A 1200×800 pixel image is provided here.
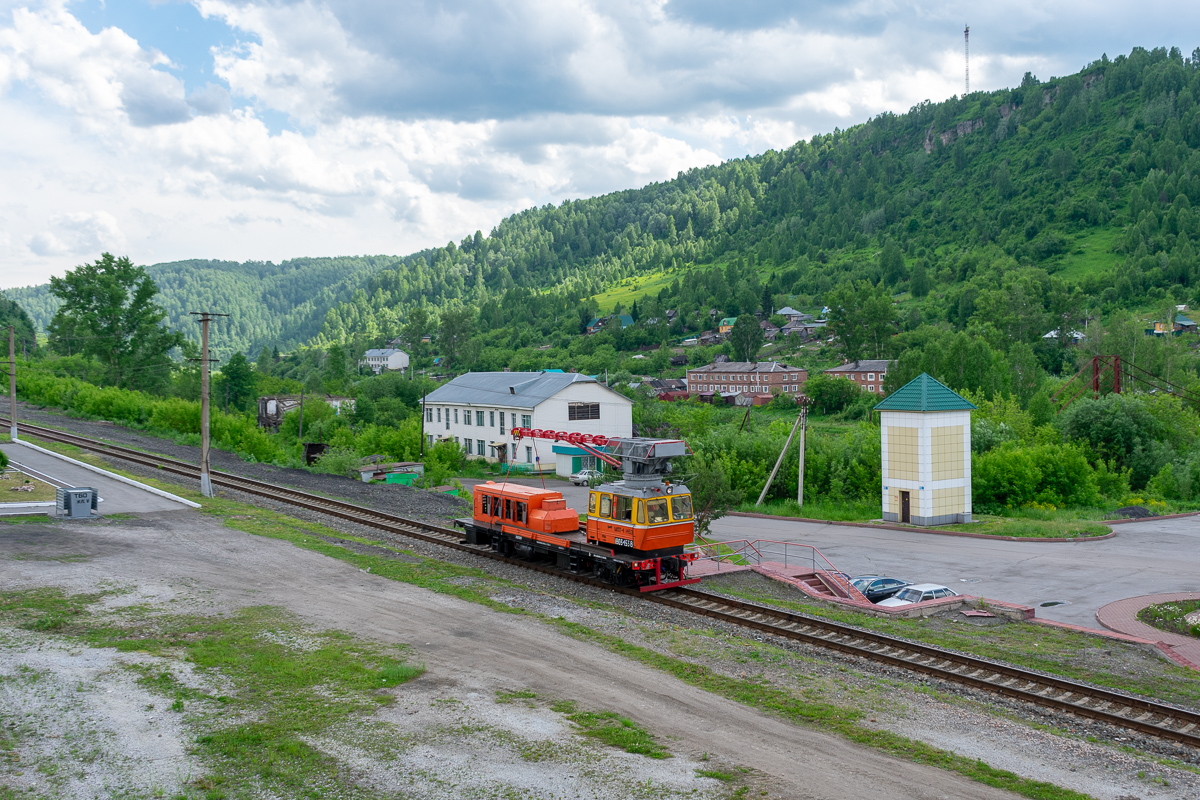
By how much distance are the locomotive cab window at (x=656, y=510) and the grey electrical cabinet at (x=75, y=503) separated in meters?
20.2

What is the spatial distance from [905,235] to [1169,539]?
179 m

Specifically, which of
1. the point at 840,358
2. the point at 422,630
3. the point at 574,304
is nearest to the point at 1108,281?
the point at 840,358

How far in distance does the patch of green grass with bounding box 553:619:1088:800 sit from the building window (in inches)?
1683

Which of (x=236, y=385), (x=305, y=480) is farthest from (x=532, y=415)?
(x=236, y=385)

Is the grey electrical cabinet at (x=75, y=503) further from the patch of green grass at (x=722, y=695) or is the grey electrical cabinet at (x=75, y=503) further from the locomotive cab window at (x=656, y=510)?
the locomotive cab window at (x=656, y=510)

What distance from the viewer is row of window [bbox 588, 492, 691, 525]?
68.1ft

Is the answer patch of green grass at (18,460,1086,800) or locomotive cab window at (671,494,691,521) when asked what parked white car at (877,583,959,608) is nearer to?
locomotive cab window at (671,494,691,521)

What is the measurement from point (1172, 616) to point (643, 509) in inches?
525

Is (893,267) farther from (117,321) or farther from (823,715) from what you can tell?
(823,715)

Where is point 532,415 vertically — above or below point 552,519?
above

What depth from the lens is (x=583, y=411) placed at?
60.2 m

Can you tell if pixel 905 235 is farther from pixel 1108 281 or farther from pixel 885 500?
pixel 885 500

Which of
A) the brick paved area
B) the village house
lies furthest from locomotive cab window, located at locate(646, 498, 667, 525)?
the village house

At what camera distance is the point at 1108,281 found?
133 metres
